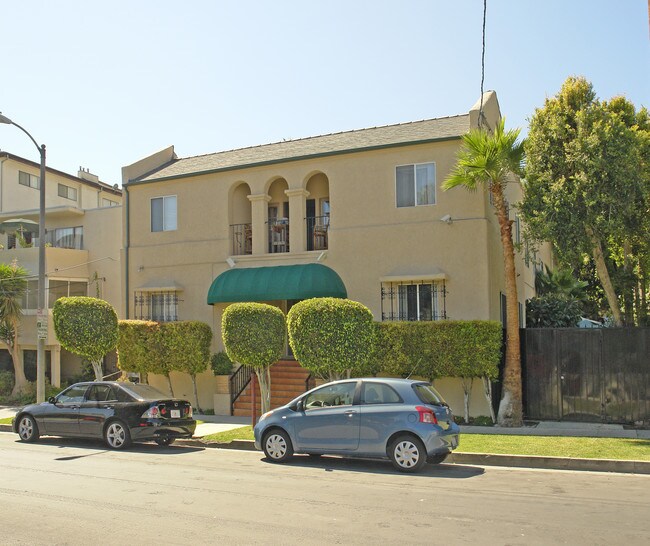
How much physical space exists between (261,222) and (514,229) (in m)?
9.03

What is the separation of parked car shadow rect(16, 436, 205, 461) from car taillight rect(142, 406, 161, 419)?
64cm

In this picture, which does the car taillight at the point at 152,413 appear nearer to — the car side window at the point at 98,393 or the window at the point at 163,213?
the car side window at the point at 98,393

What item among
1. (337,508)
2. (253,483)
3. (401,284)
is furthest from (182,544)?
(401,284)

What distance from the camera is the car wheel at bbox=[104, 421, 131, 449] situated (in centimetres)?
1326

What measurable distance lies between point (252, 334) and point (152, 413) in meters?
2.68

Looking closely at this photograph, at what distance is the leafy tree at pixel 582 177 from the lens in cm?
1477

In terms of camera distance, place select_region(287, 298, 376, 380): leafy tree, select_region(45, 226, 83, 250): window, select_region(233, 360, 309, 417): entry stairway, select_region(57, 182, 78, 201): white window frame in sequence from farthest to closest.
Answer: select_region(57, 182, 78, 201): white window frame < select_region(45, 226, 83, 250): window < select_region(233, 360, 309, 417): entry stairway < select_region(287, 298, 376, 380): leafy tree

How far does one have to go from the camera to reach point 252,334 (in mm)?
14742

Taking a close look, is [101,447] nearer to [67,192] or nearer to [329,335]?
[329,335]

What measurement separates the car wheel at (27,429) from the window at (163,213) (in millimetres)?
8749

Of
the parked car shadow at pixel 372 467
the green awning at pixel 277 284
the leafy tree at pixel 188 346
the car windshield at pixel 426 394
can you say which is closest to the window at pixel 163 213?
the green awning at pixel 277 284

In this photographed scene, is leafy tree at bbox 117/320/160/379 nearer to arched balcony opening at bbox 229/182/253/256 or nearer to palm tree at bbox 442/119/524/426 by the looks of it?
arched balcony opening at bbox 229/182/253/256

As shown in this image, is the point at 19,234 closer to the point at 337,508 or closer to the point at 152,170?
the point at 152,170

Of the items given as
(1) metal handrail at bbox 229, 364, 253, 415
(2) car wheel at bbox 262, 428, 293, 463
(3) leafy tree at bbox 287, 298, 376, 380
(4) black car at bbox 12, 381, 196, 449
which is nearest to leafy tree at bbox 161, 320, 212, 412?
(1) metal handrail at bbox 229, 364, 253, 415
